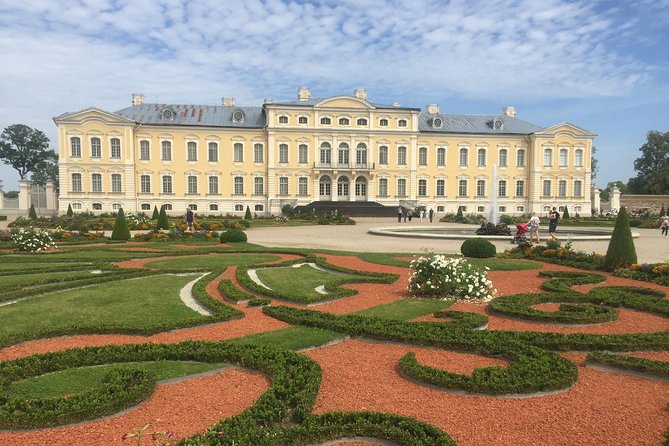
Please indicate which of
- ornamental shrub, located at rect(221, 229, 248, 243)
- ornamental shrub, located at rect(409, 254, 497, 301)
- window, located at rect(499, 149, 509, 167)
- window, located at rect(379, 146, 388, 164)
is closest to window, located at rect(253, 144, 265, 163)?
window, located at rect(379, 146, 388, 164)

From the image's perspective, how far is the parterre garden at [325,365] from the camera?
11.2ft

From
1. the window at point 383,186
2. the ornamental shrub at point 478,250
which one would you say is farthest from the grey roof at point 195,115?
the ornamental shrub at point 478,250

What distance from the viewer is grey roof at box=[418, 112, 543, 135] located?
4412 cm

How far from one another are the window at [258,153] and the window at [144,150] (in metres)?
8.83

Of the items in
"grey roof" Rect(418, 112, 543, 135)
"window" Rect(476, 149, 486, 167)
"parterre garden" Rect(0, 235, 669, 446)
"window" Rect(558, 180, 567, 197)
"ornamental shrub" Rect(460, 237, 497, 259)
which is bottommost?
"parterre garden" Rect(0, 235, 669, 446)

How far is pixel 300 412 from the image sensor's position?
3492 millimetres

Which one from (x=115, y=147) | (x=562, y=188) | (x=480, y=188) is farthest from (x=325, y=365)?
(x=562, y=188)

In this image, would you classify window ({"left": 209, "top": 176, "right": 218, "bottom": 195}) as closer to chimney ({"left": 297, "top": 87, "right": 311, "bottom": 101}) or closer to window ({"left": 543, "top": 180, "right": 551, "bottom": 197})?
chimney ({"left": 297, "top": 87, "right": 311, "bottom": 101})

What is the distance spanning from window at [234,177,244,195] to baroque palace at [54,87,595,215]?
9cm

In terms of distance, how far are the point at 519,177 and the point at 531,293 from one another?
3991cm

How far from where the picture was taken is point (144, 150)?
40.4 metres

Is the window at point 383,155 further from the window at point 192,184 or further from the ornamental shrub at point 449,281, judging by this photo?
the ornamental shrub at point 449,281

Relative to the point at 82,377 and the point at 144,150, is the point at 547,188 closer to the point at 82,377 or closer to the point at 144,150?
the point at 144,150

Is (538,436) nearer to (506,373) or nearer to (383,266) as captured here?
(506,373)
